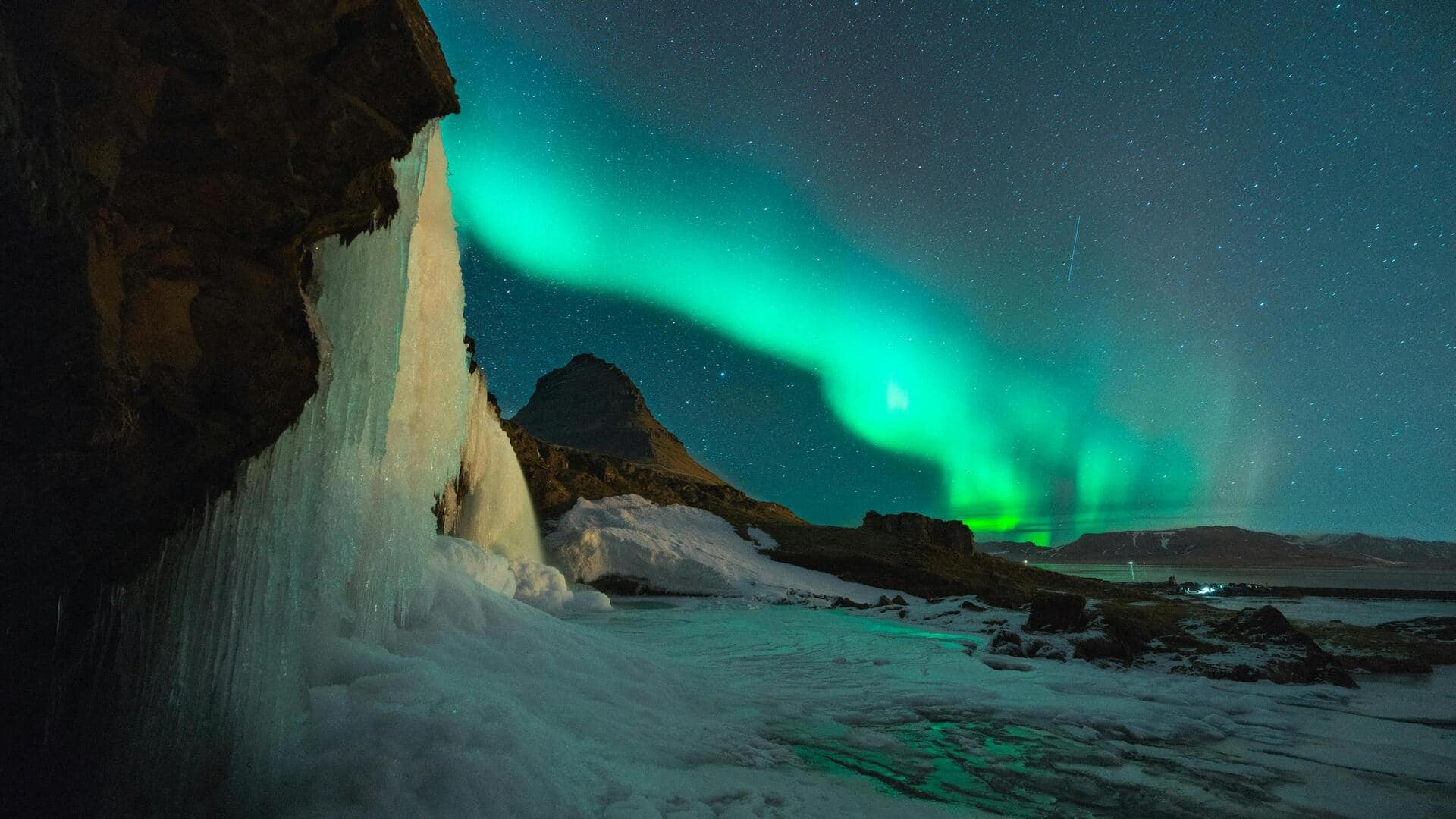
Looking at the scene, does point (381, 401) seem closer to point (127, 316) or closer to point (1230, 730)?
point (127, 316)

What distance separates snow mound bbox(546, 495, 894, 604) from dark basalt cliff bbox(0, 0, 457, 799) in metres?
19.6

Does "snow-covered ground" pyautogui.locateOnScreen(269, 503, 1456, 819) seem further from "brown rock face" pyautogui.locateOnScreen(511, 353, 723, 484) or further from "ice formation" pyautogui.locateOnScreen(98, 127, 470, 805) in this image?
"brown rock face" pyautogui.locateOnScreen(511, 353, 723, 484)

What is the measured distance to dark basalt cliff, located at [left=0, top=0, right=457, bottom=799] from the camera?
2975 mm

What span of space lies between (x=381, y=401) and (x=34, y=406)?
190 cm

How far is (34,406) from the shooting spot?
3047mm

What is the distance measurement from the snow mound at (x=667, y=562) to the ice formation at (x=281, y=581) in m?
17.9

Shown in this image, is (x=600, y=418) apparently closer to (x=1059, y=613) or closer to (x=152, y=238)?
(x=1059, y=613)

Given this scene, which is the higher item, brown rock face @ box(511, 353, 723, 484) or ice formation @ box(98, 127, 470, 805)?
brown rock face @ box(511, 353, 723, 484)

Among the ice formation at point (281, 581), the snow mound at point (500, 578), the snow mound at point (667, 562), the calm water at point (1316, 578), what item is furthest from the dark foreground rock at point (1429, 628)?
the calm water at point (1316, 578)

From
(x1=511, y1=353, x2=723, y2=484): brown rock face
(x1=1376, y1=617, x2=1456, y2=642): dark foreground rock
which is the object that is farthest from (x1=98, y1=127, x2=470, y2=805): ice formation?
(x1=511, y1=353, x2=723, y2=484): brown rock face

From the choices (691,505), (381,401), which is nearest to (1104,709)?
(381,401)

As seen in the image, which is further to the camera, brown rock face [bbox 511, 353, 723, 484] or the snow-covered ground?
brown rock face [bbox 511, 353, 723, 484]

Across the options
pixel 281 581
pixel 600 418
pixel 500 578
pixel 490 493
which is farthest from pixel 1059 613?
pixel 600 418

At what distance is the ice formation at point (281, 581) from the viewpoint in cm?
349
